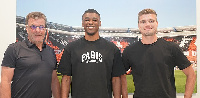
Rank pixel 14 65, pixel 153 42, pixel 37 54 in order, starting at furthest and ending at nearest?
pixel 153 42, pixel 37 54, pixel 14 65

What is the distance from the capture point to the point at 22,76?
1398 millimetres

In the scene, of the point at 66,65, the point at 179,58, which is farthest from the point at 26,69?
the point at 179,58

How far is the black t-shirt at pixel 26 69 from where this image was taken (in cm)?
138

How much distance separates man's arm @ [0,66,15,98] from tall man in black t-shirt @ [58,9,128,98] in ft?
1.35

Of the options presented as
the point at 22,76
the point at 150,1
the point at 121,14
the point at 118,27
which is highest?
the point at 150,1

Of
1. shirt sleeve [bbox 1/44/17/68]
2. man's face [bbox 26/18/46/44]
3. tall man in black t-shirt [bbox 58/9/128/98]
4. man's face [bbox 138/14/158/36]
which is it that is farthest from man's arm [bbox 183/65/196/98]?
shirt sleeve [bbox 1/44/17/68]

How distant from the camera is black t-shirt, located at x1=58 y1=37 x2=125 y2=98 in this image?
1.50 metres

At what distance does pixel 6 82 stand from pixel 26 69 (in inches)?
7.0

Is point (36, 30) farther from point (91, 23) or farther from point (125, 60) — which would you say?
point (125, 60)

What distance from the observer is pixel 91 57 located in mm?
1527

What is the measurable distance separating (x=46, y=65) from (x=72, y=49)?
0.89 ft

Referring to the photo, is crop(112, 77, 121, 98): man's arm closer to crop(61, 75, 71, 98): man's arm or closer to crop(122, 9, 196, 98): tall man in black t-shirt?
crop(122, 9, 196, 98): tall man in black t-shirt

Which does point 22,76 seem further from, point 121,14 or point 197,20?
point 197,20

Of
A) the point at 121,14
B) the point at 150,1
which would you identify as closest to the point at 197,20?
the point at 150,1
